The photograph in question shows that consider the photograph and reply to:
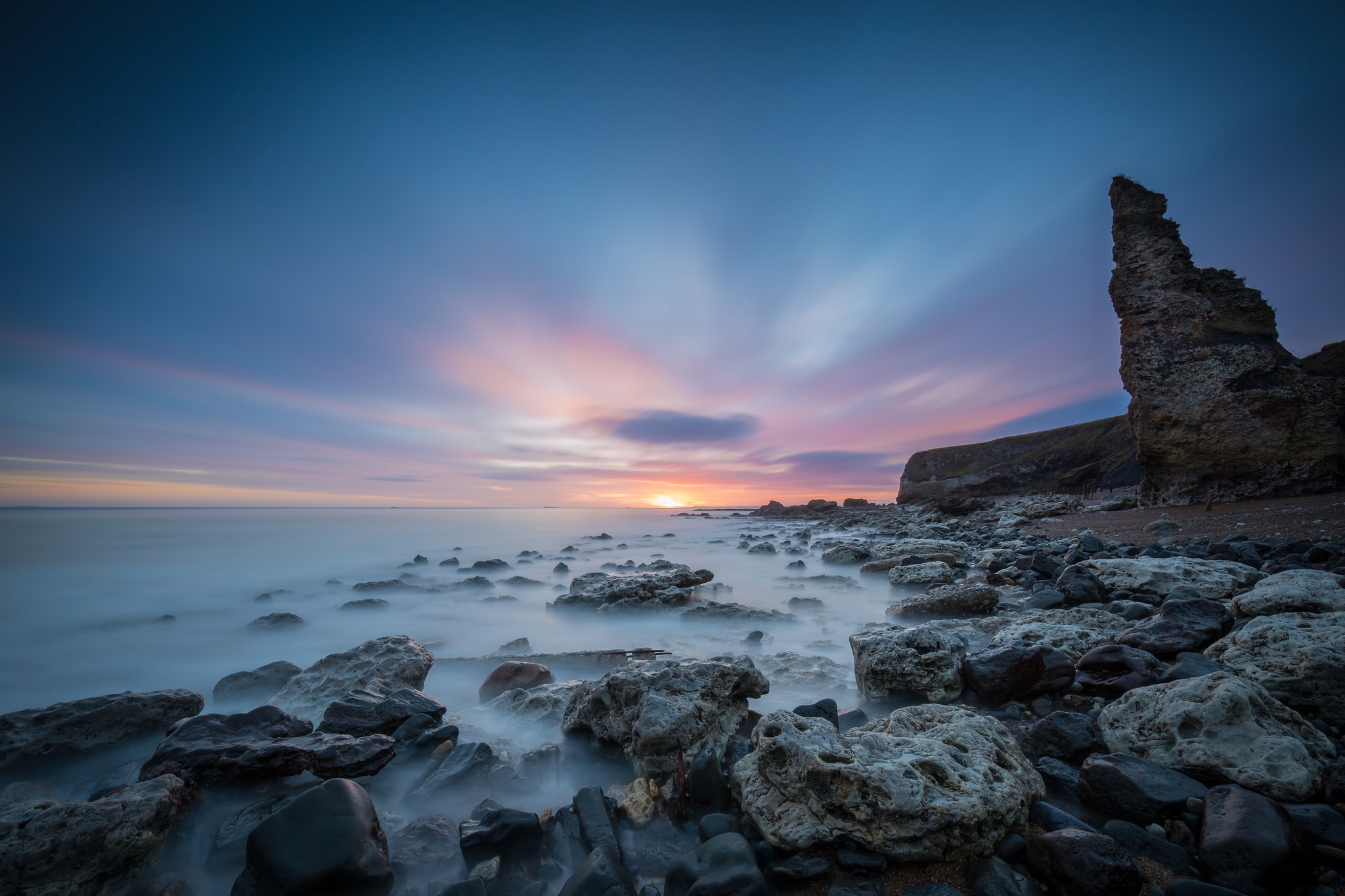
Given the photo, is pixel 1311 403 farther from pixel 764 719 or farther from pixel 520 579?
pixel 520 579

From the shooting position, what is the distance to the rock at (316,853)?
205 cm

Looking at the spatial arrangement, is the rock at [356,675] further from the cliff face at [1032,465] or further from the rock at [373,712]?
the cliff face at [1032,465]

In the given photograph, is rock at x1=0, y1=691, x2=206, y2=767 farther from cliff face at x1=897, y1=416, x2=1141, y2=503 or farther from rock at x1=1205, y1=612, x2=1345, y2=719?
cliff face at x1=897, y1=416, x2=1141, y2=503

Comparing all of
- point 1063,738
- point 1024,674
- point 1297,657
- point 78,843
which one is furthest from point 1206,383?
point 78,843

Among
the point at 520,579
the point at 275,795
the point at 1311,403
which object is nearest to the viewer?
the point at 275,795

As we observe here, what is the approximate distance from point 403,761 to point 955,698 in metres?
4.43

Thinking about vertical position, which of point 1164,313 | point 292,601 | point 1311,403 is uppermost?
point 1164,313

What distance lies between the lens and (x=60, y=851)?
2125mm

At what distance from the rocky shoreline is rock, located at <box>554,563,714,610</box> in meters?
3.86

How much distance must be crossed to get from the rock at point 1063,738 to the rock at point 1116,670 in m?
0.78

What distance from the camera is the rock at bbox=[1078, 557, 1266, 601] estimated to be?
5.40m

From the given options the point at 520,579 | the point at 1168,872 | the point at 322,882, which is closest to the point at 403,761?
the point at 322,882

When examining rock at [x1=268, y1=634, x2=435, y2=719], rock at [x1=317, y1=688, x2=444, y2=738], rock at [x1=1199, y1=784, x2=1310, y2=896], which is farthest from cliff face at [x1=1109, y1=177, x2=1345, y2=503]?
rock at [x1=268, y1=634, x2=435, y2=719]

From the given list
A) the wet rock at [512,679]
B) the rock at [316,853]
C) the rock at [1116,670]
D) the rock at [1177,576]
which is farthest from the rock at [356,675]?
the rock at [1177,576]
